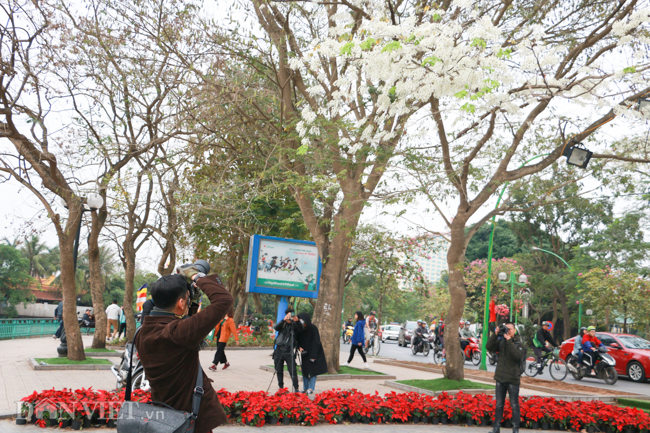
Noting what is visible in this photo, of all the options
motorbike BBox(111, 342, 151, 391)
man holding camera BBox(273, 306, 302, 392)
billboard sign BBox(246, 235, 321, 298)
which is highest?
billboard sign BBox(246, 235, 321, 298)

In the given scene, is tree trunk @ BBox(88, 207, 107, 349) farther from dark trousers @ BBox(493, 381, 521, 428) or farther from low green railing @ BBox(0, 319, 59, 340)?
dark trousers @ BBox(493, 381, 521, 428)

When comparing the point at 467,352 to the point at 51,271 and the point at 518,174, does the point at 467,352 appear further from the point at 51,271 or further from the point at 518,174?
the point at 51,271

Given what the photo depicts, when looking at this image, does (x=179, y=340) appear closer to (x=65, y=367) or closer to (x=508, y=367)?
(x=508, y=367)

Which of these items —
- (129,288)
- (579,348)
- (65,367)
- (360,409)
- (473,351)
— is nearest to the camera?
(360,409)

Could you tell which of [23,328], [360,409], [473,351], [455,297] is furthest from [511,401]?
[23,328]

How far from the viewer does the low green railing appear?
2170 centimetres

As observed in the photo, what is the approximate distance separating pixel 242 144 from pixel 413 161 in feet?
23.4

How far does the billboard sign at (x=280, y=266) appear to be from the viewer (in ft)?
53.9

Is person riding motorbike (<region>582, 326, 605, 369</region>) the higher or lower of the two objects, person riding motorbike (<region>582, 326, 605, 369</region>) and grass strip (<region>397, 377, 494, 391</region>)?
the higher

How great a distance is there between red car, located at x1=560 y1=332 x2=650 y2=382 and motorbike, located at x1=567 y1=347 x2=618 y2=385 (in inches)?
86.9

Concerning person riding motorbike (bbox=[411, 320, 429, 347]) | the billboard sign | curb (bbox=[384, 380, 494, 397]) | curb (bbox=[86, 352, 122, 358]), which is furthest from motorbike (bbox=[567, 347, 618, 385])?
curb (bbox=[86, 352, 122, 358])

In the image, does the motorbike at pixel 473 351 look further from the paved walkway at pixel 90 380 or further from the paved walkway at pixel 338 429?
the paved walkway at pixel 338 429

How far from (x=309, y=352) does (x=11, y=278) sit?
1701 inches

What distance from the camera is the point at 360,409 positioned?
8.45 m
